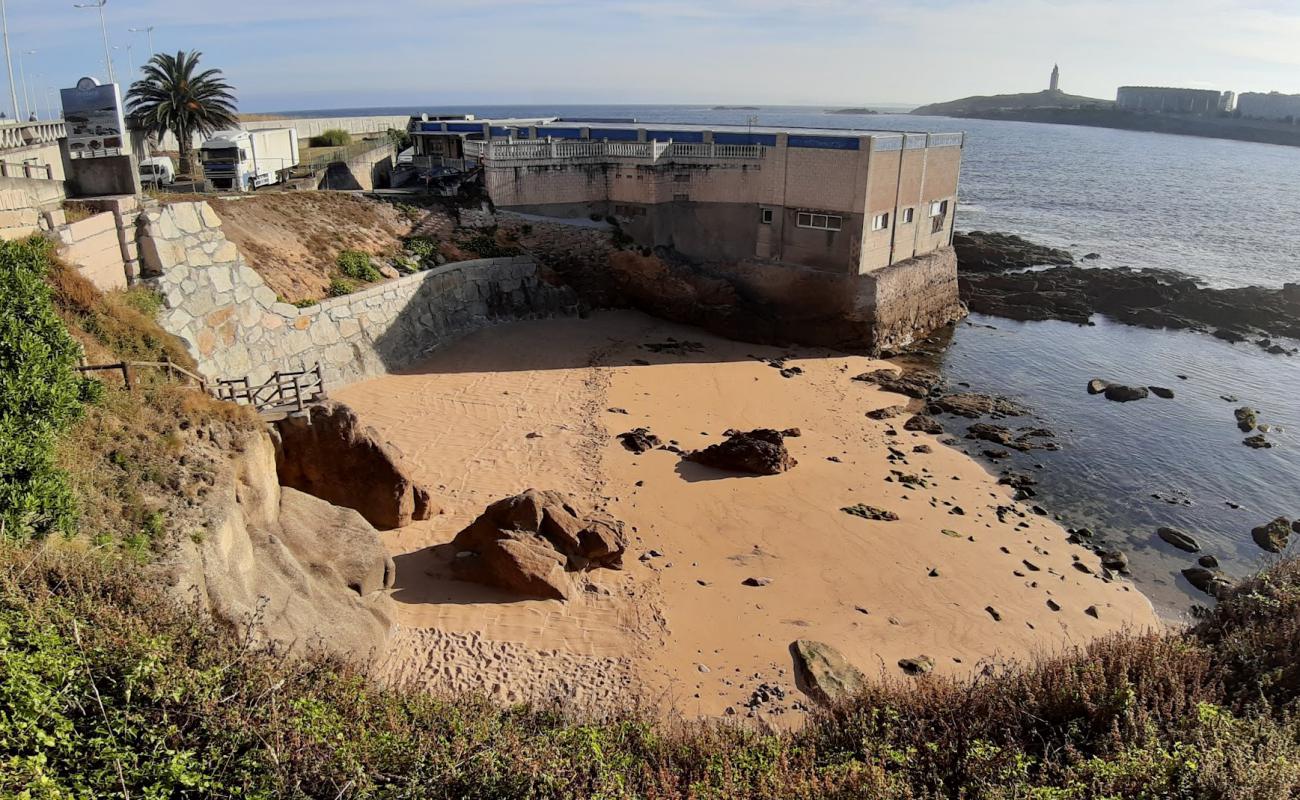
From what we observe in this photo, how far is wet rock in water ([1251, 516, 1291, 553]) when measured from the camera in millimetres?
19141

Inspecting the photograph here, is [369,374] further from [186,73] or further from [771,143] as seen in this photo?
[186,73]

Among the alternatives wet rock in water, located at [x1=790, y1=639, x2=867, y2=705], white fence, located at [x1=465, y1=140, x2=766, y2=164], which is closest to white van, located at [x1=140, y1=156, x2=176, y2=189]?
white fence, located at [x1=465, y1=140, x2=766, y2=164]

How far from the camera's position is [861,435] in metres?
23.1

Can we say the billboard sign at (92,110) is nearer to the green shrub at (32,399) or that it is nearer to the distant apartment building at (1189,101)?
the green shrub at (32,399)

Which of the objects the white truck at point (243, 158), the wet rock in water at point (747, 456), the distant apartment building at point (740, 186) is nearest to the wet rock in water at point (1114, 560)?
the wet rock in water at point (747, 456)

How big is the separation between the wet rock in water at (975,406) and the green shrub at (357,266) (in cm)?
1794

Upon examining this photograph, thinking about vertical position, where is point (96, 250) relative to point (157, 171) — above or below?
below

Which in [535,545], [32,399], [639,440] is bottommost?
[639,440]

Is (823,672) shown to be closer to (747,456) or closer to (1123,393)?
(747,456)

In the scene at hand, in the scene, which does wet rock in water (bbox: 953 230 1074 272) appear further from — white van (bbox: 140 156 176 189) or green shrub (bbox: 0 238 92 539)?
green shrub (bbox: 0 238 92 539)

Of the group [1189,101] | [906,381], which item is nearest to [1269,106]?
[1189,101]

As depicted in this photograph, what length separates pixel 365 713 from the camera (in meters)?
7.72

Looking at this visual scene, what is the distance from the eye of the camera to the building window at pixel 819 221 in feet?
98.3

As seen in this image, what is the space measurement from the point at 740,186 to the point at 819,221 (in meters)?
3.45
